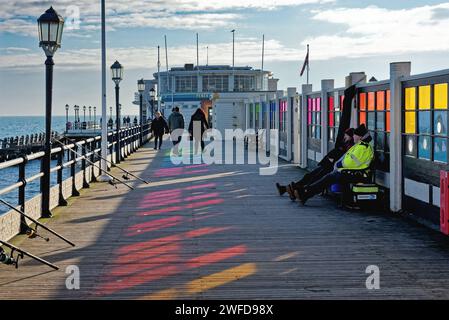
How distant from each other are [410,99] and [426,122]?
2.87 feet

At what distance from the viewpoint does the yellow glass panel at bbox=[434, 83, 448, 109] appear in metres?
10.2

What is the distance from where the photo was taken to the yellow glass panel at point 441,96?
403 inches

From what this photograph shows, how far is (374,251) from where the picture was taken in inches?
353

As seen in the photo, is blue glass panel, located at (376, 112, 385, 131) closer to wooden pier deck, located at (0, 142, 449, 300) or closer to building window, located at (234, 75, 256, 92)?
wooden pier deck, located at (0, 142, 449, 300)

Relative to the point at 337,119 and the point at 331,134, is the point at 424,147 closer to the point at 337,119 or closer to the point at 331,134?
the point at 337,119

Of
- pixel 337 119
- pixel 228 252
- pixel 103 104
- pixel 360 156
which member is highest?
pixel 103 104

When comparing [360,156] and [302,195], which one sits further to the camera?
[302,195]

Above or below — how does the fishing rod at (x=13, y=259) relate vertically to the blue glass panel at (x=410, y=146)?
below

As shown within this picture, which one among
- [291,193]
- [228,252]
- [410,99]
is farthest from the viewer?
[291,193]

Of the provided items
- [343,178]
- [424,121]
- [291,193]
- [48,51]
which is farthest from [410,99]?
[48,51]

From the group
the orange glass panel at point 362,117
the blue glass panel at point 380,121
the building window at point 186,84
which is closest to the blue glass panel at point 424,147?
the blue glass panel at point 380,121

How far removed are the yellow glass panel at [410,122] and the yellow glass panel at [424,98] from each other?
36 cm

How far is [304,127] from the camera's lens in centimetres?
2216

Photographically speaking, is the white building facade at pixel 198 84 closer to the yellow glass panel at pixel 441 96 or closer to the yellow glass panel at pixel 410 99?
the yellow glass panel at pixel 410 99
